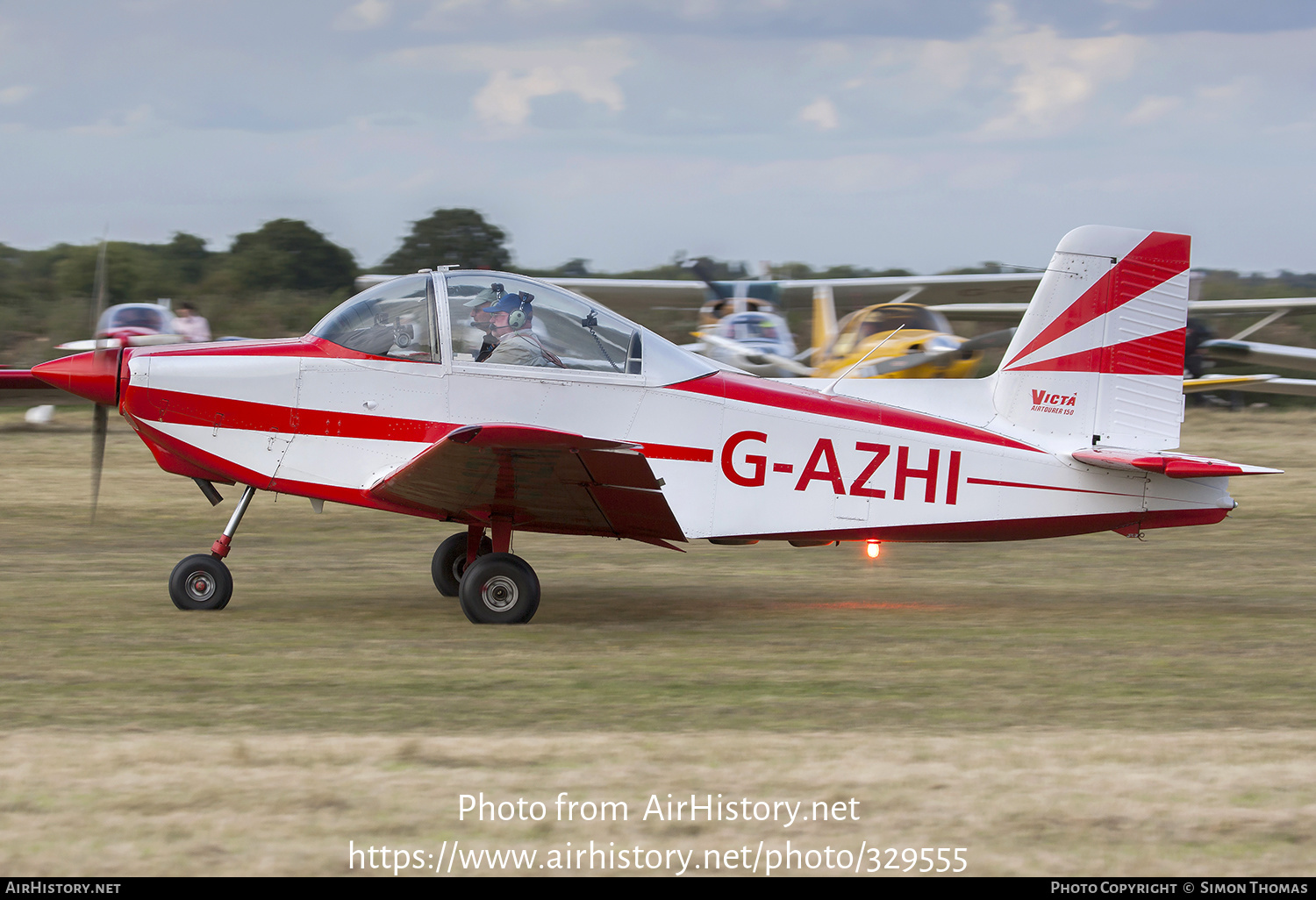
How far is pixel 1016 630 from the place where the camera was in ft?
23.8

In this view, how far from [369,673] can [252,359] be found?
7.61ft

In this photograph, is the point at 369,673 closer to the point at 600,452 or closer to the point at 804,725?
the point at 600,452

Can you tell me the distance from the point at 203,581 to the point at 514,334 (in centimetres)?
242

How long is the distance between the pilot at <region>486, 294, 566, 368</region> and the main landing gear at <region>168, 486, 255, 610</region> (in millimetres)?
1755

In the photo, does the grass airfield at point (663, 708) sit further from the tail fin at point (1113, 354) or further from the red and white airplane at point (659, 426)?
the tail fin at point (1113, 354)

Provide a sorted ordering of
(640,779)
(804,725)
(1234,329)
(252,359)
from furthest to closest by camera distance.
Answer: (1234,329) < (252,359) < (804,725) < (640,779)

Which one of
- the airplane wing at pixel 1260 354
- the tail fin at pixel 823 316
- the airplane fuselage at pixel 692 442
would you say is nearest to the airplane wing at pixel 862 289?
the tail fin at pixel 823 316

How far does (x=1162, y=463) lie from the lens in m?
7.54

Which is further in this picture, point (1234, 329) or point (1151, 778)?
point (1234, 329)

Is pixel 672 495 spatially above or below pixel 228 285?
below

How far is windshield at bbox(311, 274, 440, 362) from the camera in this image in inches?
281

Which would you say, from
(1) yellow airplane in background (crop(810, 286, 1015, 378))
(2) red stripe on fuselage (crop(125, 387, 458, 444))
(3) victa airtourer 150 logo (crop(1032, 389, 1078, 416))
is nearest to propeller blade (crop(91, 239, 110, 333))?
(2) red stripe on fuselage (crop(125, 387, 458, 444))

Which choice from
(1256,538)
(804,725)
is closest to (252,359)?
(804,725)
